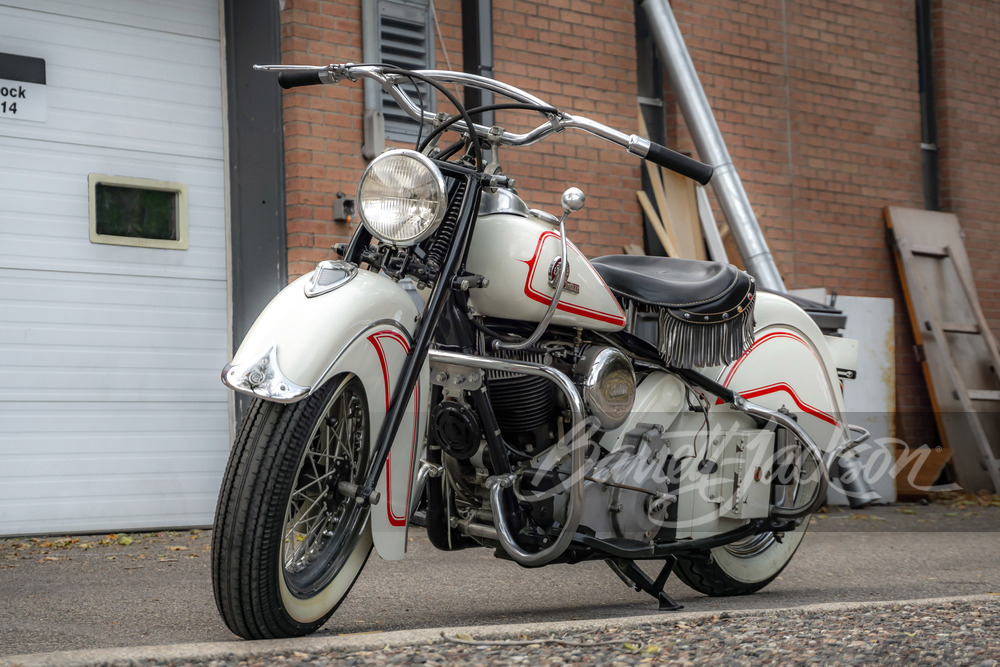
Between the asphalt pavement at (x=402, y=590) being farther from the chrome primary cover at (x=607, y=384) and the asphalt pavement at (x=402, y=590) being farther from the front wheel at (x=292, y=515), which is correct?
the chrome primary cover at (x=607, y=384)

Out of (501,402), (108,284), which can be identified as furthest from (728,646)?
(108,284)

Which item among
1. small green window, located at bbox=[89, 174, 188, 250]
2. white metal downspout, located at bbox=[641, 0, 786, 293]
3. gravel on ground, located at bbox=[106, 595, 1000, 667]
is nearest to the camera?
gravel on ground, located at bbox=[106, 595, 1000, 667]

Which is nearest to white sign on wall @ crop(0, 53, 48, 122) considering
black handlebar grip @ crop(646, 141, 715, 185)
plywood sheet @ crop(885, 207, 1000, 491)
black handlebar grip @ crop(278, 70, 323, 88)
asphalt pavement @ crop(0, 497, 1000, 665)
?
asphalt pavement @ crop(0, 497, 1000, 665)

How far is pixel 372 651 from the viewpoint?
2.87 metres

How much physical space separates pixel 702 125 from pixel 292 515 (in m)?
6.18

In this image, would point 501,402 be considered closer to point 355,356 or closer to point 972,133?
point 355,356

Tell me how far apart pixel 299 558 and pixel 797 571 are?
2865mm

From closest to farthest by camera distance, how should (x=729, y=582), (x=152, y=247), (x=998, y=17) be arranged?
(x=729, y=582) < (x=152, y=247) < (x=998, y=17)

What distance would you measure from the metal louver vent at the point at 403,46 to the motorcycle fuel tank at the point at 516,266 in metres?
3.98

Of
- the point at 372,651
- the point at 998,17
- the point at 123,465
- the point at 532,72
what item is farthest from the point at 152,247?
the point at 998,17

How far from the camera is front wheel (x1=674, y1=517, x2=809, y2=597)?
14.3ft

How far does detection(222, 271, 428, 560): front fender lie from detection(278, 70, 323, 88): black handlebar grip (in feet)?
2.41

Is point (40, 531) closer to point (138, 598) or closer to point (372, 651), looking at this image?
point (138, 598)

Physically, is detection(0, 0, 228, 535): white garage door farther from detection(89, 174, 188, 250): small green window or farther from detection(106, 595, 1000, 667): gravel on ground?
detection(106, 595, 1000, 667): gravel on ground
